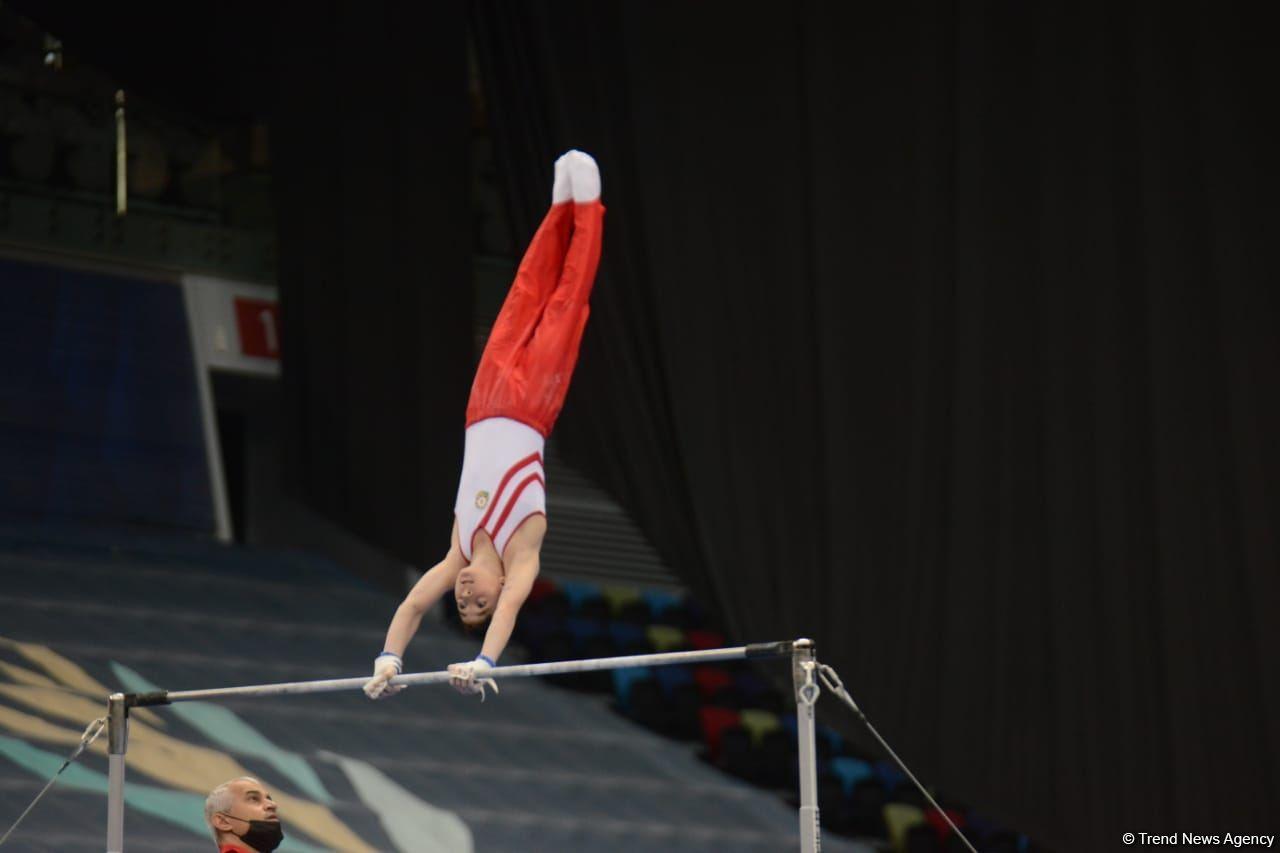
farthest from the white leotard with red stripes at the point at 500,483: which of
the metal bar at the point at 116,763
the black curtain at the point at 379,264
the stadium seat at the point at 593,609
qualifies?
the stadium seat at the point at 593,609

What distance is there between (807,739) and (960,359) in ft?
15.3

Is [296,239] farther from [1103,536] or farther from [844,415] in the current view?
[1103,536]

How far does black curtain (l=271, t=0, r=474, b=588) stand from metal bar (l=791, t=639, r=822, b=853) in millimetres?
6248

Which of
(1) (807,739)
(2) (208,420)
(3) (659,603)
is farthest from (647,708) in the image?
(1) (807,739)

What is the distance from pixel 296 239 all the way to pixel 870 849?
5.17 meters

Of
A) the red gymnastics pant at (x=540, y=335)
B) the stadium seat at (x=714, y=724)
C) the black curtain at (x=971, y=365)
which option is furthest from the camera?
the stadium seat at (x=714, y=724)

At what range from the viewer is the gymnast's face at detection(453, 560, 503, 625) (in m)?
6.34

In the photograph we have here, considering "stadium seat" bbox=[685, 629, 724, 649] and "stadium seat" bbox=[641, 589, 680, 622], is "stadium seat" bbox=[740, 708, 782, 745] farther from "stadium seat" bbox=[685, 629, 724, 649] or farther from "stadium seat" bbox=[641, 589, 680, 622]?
"stadium seat" bbox=[641, 589, 680, 622]

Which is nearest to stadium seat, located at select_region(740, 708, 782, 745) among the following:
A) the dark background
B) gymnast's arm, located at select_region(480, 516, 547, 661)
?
the dark background

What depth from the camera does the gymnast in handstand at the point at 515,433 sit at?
20.9 feet

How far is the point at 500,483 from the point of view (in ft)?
21.3

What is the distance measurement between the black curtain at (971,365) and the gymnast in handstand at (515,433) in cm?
343

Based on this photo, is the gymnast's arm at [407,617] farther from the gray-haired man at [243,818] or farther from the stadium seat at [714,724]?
the stadium seat at [714,724]

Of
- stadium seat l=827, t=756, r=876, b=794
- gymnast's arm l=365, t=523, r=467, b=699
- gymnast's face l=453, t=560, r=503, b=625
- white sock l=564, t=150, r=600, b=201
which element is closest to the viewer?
gymnast's arm l=365, t=523, r=467, b=699
